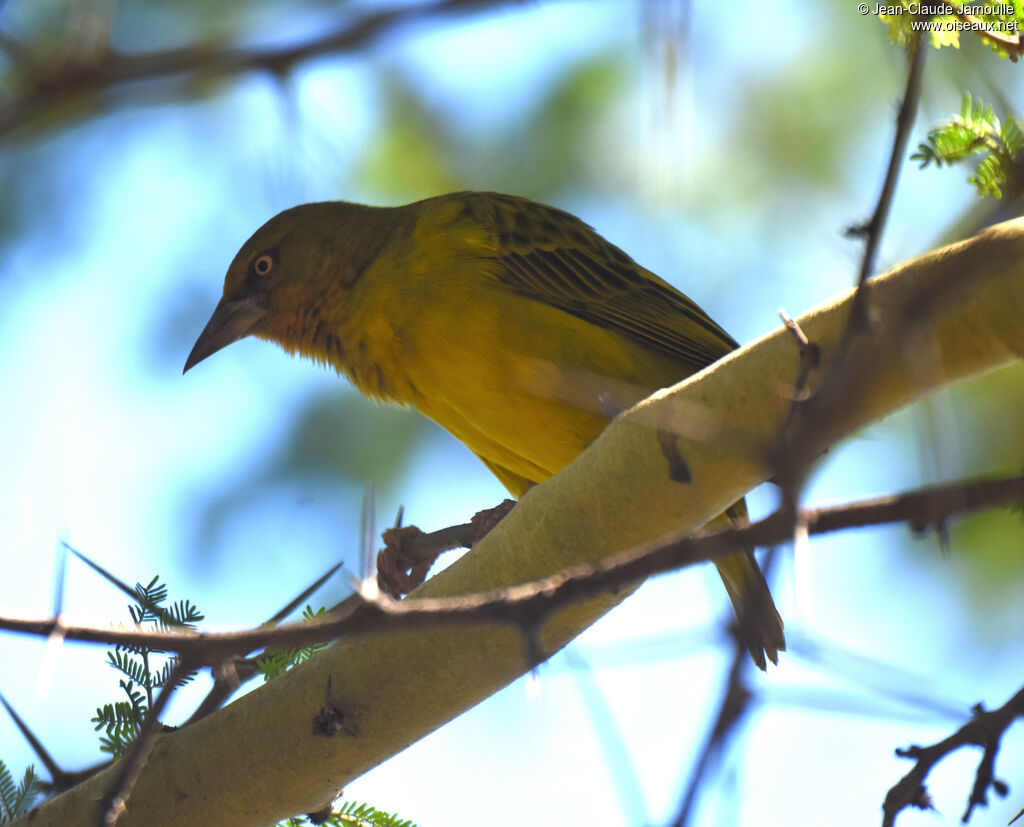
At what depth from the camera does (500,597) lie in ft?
5.45

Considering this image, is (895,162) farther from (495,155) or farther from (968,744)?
(495,155)

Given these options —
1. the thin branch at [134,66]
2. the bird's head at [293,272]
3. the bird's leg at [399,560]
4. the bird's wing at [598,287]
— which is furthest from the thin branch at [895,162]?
the bird's head at [293,272]

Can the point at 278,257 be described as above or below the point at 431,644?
above

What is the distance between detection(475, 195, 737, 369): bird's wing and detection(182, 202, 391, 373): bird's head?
0.74 meters

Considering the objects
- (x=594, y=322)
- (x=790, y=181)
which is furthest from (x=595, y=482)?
(x=790, y=181)

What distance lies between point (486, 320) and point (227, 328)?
1.68m

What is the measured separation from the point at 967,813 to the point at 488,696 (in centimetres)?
121

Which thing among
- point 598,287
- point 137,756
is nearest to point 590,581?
point 137,756

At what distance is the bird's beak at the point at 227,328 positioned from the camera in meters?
5.46

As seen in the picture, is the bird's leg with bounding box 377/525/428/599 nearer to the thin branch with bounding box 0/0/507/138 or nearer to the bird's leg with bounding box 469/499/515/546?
the bird's leg with bounding box 469/499/515/546

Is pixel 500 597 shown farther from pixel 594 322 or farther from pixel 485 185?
pixel 485 185

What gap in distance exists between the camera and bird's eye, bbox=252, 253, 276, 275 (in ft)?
18.3

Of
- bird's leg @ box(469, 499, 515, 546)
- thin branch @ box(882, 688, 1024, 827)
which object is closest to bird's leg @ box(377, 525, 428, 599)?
bird's leg @ box(469, 499, 515, 546)

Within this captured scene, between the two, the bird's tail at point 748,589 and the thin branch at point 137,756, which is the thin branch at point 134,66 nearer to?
the thin branch at point 137,756
